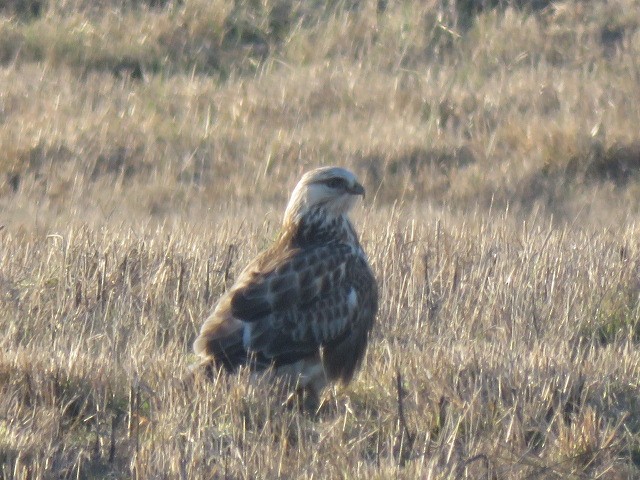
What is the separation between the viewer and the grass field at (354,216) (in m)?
4.81

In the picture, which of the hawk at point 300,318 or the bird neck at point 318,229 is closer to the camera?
the hawk at point 300,318

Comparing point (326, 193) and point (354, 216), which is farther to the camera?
point (354, 216)

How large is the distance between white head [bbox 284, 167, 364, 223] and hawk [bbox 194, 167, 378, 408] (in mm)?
192

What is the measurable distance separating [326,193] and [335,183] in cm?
10

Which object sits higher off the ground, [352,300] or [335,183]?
[335,183]

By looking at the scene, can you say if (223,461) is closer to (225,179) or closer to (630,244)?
(630,244)

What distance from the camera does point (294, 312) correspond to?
18.8ft

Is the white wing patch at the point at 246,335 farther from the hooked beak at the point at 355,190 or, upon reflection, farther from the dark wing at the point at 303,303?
the hooked beak at the point at 355,190

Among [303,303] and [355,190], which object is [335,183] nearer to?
[355,190]

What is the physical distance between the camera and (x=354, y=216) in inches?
397

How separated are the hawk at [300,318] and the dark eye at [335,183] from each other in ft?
1.03

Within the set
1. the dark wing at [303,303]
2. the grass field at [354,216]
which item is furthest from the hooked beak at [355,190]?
the grass field at [354,216]

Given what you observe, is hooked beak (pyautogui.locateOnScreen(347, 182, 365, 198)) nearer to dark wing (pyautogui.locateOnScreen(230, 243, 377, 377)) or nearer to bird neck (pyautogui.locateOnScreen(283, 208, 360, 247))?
bird neck (pyautogui.locateOnScreen(283, 208, 360, 247))

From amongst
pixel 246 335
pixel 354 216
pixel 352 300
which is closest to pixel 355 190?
pixel 352 300
